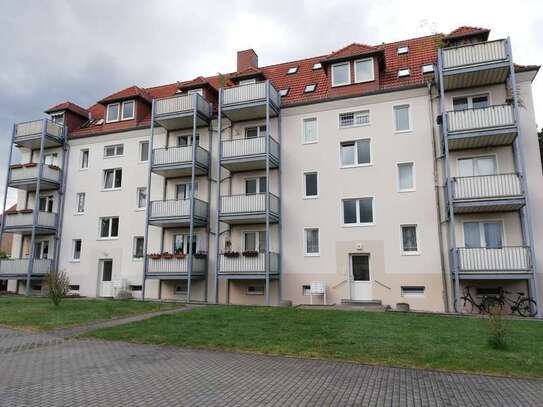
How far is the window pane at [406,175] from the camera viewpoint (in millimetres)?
19875

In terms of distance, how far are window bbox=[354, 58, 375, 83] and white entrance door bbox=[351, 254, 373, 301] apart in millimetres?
8701

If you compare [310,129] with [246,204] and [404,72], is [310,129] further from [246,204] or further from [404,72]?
[404,72]

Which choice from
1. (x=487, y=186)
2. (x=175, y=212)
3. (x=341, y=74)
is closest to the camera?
(x=487, y=186)

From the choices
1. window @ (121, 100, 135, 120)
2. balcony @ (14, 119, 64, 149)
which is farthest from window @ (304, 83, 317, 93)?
balcony @ (14, 119, 64, 149)

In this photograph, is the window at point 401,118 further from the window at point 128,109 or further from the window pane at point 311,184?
the window at point 128,109

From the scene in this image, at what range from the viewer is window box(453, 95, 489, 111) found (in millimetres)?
19266

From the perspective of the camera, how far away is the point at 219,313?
51.8 feet

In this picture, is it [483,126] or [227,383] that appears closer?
[227,383]

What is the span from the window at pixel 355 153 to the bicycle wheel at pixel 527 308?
8544 mm

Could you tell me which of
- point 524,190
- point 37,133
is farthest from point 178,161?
point 524,190

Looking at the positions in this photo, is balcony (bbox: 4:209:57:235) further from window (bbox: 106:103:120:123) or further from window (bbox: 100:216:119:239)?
window (bbox: 106:103:120:123)

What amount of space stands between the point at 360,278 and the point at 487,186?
21.6ft

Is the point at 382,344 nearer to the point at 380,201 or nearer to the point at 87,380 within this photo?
the point at 87,380

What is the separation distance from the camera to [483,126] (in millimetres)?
17703
